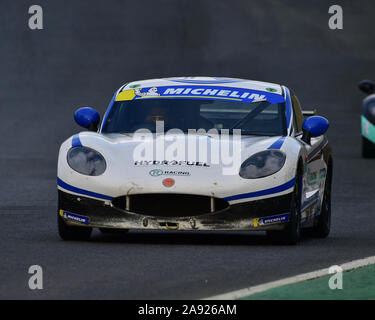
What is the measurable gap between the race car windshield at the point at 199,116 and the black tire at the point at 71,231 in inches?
46.2

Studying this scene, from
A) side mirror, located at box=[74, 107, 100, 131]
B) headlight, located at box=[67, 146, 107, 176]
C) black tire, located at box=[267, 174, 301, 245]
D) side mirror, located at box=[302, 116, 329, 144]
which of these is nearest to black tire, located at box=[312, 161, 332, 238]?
side mirror, located at box=[302, 116, 329, 144]

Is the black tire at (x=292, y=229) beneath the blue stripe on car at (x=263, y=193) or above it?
beneath

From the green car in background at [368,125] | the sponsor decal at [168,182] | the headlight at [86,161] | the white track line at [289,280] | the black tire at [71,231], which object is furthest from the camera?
the green car in background at [368,125]

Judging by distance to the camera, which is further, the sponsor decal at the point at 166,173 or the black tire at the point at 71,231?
the black tire at the point at 71,231

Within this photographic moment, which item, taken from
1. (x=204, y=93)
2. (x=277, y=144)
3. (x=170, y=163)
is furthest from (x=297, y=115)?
(x=170, y=163)

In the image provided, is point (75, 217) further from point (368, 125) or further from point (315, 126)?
point (368, 125)

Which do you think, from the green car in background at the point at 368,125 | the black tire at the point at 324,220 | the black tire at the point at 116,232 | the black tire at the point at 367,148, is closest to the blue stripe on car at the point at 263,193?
the black tire at the point at 116,232

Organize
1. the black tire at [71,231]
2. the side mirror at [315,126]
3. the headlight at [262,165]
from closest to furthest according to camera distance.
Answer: the headlight at [262,165] < the black tire at [71,231] < the side mirror at [315,126]

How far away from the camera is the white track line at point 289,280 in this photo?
23.9 feet

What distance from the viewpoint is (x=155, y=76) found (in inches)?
1577

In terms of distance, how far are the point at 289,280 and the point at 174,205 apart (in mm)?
2131

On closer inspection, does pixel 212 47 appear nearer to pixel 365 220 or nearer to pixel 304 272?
pixel 365 220

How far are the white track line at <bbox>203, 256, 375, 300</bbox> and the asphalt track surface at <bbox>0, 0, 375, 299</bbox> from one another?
0.19m

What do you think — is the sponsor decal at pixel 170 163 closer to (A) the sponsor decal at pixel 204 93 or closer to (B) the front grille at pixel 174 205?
(B) the front grille at pixel 174 205
